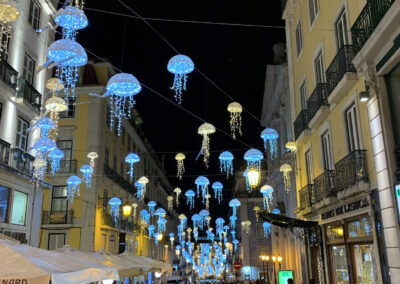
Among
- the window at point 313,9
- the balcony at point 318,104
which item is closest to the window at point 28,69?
the balcony at point 318,104

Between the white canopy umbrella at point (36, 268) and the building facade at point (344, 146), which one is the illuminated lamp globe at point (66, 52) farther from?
the building facade at point (344, 146)

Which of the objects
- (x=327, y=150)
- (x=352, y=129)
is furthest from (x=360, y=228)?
(x=327, y=150)

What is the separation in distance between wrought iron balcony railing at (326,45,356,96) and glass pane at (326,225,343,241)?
478 cm

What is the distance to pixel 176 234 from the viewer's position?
7931 cm

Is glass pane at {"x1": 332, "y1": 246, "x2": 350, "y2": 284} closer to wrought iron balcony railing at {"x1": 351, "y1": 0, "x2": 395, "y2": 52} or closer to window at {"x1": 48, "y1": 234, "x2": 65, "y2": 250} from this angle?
wrought iron balcony railing at {"x1": 351, "y1": 0, "x2": 395, "y2": 52}

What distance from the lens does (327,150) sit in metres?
15.3

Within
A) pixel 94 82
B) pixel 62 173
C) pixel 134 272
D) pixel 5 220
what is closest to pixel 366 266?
pixel 134 272

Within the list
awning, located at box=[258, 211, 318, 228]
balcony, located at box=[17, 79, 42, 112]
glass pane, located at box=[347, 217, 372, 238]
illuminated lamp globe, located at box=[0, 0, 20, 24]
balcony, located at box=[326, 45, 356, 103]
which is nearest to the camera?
illuminated lamp globe, located at box=[0, 0, 20, 24]

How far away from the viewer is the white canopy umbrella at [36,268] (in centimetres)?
615

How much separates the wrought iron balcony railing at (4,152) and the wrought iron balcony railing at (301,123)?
12.7 meters

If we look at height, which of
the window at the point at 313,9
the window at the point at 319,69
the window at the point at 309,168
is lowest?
the window at the point at 309,168

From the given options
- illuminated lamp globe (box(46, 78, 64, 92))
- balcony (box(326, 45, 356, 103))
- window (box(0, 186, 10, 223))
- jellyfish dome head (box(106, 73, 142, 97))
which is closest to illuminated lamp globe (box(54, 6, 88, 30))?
jellyfish dome head (box(106, 73, 142, 97))

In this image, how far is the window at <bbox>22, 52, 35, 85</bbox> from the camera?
1875cm

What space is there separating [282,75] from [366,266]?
54.9 ft
